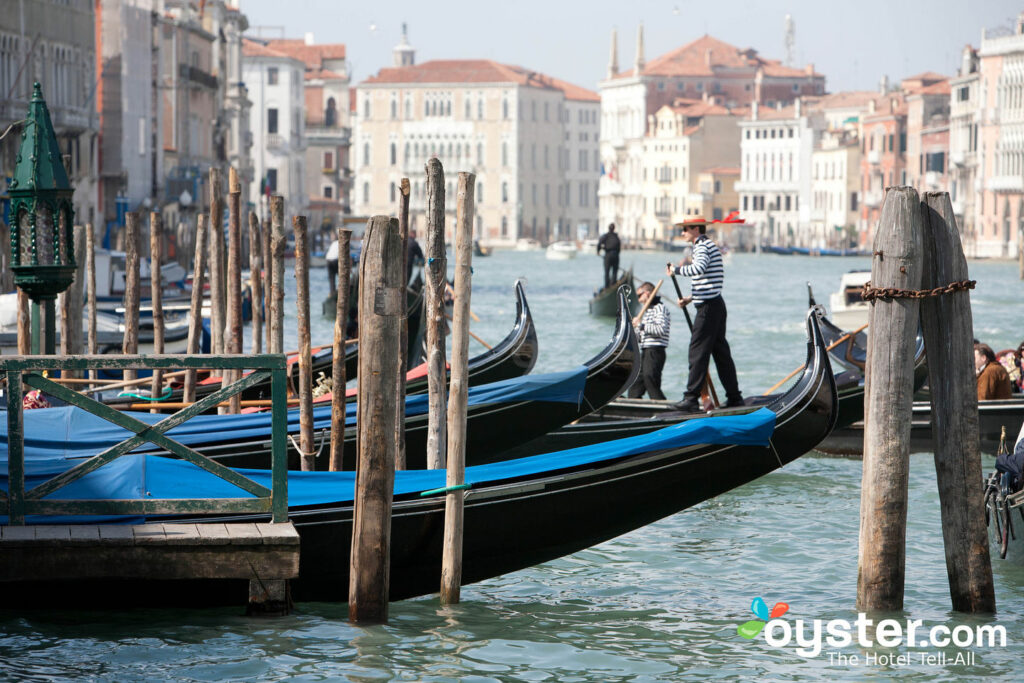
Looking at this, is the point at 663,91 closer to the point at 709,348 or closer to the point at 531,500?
the point at 709,348

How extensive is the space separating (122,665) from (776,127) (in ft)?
186

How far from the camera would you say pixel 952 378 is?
153 inches

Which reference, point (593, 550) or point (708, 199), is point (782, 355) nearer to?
point (593, 550)

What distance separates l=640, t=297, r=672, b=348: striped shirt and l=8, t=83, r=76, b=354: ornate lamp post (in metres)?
3.13

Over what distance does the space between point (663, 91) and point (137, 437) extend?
209 feet

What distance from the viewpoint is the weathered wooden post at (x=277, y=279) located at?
20.8 feet

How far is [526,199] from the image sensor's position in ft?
225

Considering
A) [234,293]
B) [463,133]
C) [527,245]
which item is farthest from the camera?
[463,133]

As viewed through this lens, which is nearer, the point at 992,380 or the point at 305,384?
the point at 305,384

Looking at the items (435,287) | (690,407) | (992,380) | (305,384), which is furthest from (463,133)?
(435,287)

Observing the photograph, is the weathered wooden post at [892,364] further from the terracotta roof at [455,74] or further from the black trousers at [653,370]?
the terracotta roof at [455,74]

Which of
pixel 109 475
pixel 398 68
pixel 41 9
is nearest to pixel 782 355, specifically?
pixel 41 9

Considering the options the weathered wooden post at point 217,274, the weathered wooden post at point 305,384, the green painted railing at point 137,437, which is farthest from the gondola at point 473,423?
the weathered wooden post at point 217,274

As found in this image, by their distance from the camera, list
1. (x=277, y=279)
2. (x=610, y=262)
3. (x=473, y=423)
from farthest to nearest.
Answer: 1. (x=610, y=262)
2. (x=277, y=279)
3. (x=473, y=423)
